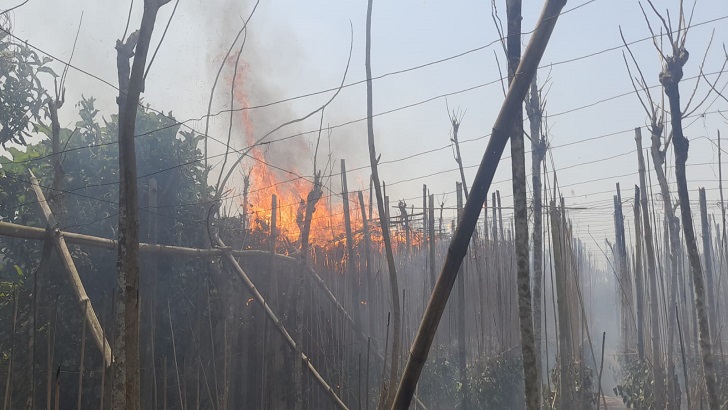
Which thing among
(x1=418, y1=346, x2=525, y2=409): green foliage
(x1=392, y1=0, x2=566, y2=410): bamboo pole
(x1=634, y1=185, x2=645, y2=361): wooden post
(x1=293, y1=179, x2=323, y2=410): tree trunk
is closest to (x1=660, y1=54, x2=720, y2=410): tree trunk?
(x1=392, y1=0, x2=566, y2=410): bamboo pole

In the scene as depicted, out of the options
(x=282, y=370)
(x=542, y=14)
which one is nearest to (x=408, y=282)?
(x=282, y=370)

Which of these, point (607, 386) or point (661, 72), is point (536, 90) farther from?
point (607, 386)

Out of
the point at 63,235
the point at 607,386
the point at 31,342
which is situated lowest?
the point at 607,386

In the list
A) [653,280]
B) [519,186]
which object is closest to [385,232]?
[519,186]

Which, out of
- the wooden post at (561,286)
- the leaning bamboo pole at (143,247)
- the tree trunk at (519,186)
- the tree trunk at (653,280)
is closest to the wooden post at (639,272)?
the tree trunk at (653,280)

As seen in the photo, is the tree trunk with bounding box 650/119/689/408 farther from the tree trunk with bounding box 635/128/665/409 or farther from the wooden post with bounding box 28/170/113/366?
the wooden post with bounding box 28/170/113/366

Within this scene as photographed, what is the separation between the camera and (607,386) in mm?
22922

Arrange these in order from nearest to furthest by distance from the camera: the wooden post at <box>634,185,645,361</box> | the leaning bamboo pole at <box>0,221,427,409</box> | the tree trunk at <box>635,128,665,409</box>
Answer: the leaning bamboo pole at <box>0,221,427,409</box> < the tree trunk at <box>635,128,665,409</box> < the wooden post at <box>634,185,645,361</box>

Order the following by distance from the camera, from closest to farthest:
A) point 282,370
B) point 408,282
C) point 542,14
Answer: point 542,14 → point 282,370 → point 408,282

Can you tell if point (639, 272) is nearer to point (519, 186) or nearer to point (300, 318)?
point (300, 318)

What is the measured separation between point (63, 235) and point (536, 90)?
6237 millimetres

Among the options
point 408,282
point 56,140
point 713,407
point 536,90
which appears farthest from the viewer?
point 408,282

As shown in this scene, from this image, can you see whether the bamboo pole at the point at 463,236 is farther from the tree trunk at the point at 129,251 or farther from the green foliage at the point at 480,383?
the green foliage at the point at 480,383

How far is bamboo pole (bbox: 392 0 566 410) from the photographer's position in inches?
108
